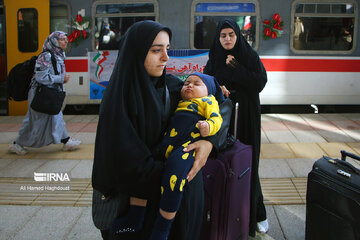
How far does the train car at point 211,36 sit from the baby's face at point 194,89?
5.64 meters

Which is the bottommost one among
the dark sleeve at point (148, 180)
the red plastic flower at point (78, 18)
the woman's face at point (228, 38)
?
the dark sleeve at point (148, 180)

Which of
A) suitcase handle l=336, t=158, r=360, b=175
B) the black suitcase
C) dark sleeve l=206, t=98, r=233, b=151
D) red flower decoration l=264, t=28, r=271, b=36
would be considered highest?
red flower decoration l=264, t=28, r=271, b=36

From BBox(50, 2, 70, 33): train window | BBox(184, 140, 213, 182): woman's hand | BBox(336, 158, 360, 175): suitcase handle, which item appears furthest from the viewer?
BBox(50, 2, 70, 33): train window

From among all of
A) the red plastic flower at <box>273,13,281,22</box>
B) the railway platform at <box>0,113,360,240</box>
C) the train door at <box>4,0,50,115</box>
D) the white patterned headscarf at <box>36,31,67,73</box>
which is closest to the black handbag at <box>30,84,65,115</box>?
the white patterned headscarf at <box>36,31,67,73</box>

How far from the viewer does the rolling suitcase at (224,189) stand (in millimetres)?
1981

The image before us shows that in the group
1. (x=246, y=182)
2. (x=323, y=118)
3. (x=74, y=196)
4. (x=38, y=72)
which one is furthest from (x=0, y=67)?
(x=246, y=182)

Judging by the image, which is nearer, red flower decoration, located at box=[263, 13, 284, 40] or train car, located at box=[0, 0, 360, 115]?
red flower decoration, located at box=[263, 13, 284, 40]

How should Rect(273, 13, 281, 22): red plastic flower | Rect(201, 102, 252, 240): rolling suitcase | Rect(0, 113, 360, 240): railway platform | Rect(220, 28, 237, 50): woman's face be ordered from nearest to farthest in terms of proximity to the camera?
Rect(201, 102, 252, 240): rolling suitcase, Rect(220, 28, 237, 50): woman's face, Rect(0, 113, 360, 240): railway platform, Rect(273, 13, 281, 22): red plastic flower

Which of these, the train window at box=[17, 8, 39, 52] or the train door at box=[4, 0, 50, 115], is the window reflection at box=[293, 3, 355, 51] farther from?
the train window at box=[17, 8, 39, 52]

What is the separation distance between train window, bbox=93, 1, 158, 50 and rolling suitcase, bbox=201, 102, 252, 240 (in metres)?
5.97

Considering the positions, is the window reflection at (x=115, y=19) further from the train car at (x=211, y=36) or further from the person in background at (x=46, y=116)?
the person in background at (x=46, y=116)

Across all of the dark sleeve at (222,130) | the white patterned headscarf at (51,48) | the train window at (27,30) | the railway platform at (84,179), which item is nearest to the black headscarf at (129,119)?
the dark sleeve at (222,130)

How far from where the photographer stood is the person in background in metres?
4.62

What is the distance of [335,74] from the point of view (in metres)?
7.50
